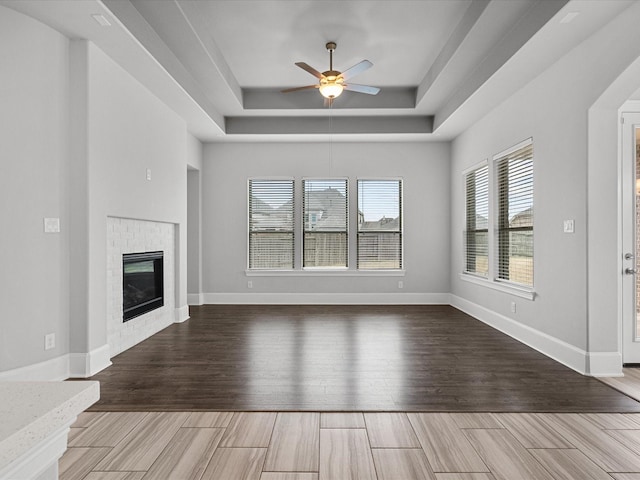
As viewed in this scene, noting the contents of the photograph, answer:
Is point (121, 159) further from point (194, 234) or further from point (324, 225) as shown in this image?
point (324, 225)

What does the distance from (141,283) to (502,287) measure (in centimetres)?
447

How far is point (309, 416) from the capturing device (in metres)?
2.67

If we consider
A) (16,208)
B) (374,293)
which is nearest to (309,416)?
(16,208)

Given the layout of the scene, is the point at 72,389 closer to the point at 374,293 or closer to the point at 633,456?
the point at 633,456

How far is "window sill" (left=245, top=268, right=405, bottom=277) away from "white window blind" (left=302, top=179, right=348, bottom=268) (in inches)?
5.6

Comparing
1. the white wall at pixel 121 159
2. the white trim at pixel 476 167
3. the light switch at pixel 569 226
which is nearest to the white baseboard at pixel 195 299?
the white wall at pixel 121 159

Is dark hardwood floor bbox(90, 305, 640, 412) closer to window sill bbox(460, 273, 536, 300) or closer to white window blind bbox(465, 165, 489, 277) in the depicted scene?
window sill bbox(460, 273, 536, 300)

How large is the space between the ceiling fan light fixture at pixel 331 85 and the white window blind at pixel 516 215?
221 cm

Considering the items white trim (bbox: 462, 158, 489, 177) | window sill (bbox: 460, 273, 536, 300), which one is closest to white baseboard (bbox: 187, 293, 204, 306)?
window sill (bbox: 460, 273, 536, 300)

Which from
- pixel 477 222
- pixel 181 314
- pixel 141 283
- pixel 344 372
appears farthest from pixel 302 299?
pixel 344 372

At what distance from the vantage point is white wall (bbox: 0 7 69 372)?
9.89 feet

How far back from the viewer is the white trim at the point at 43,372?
9.91 ft

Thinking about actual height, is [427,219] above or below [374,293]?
above

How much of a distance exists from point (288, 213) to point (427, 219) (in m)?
2.51
